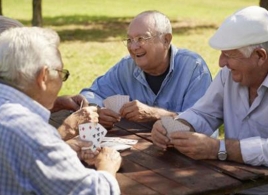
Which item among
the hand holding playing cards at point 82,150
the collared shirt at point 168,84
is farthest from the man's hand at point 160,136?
the collared shirt at point 168,84

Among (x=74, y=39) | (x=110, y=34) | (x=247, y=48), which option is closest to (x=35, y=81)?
(x=247, y=48)

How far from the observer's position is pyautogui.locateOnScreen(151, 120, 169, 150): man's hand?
11.1ft

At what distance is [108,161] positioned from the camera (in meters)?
2.90

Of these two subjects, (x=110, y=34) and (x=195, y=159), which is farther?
(x=110, y=34)

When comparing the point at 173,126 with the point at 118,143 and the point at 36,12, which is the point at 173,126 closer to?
the point at 118,143

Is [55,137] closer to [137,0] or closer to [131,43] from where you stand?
[131,43]

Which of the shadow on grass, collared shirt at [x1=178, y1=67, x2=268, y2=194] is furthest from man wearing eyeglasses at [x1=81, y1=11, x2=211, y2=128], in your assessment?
the shadow on grass

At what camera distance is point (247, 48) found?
3229 millimetres

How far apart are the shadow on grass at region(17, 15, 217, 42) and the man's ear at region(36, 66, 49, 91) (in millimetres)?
12859

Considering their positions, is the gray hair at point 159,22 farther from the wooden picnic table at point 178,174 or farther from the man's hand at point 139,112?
the wooden picnic table at point 178,174

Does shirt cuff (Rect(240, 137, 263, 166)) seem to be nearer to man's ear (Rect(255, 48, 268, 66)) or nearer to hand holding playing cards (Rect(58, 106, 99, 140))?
man's ear (Rect(255, 48, 268, 66))

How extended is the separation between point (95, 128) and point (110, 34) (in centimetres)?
1368

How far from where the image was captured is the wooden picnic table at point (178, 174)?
9.05 feet

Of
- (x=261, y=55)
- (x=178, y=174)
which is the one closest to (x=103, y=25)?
(x=261, y=55)
